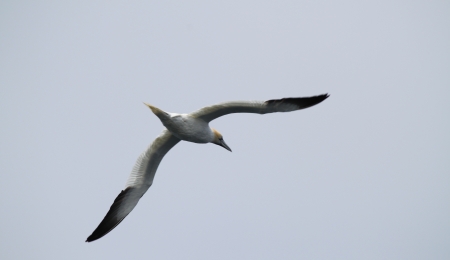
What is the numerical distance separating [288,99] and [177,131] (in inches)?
96.6

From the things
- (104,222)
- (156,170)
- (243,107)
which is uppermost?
(243,107)

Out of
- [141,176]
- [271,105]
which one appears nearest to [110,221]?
[141,176]

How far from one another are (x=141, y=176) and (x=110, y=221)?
1156 mm

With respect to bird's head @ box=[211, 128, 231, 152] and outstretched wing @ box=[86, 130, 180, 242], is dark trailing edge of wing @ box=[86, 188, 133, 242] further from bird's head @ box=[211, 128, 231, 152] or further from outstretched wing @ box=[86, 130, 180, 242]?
bird's head @ box=[211, 128, 231, 152]

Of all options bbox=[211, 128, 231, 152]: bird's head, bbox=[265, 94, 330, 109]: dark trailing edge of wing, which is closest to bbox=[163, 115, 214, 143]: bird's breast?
bbox=[211, 128, 231, 152]: bird's head

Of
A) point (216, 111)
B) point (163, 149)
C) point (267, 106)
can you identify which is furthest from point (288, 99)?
point (163, 149)

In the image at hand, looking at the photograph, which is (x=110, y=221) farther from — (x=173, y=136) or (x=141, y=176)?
(x=173, y=136)

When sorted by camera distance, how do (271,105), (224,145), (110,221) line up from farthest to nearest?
(224,145)
(110,221)
(271,105)

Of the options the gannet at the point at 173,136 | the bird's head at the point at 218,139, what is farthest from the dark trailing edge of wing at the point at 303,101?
the bird's head at the point at 218,139

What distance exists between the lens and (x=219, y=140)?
14.2m

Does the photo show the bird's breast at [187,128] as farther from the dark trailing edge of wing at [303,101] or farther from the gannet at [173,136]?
the dark trailing edge of wing at [303,101]

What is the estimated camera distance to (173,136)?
13.9 metres

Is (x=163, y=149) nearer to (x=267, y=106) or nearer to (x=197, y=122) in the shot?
(x=197, y=122)

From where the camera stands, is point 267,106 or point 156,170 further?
point 156,170
